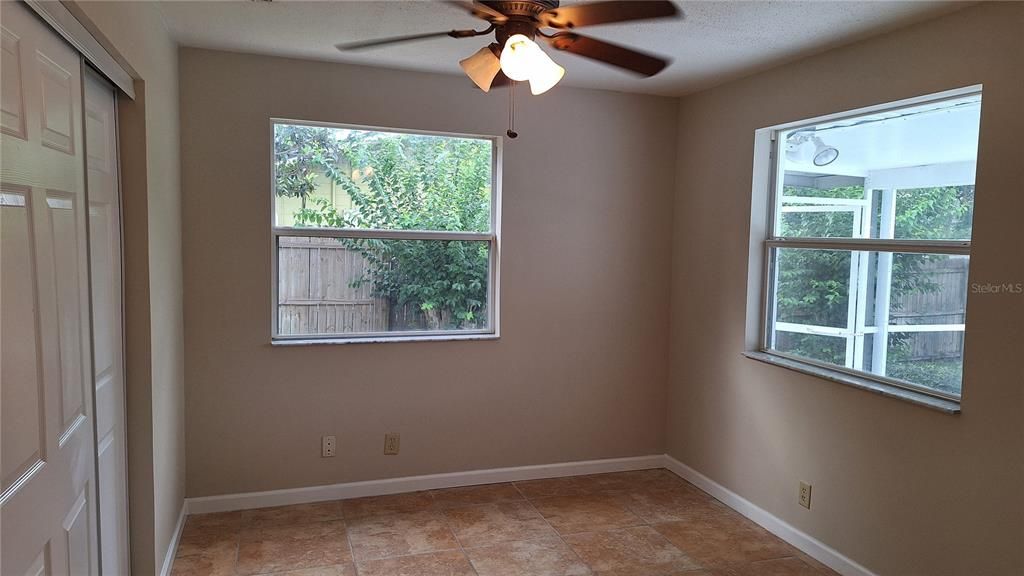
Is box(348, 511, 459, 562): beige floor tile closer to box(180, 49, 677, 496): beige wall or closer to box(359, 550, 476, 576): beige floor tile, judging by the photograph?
box(359, 550, 476, 576): beige floor tile

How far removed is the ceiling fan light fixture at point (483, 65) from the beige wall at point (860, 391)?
5.82ft

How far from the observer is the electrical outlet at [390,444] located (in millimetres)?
3689

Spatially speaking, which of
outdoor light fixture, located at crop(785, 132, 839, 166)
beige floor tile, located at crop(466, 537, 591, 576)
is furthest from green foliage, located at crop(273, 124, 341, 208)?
outdoor light fixture, located at crop(785, 132, 839, 166)

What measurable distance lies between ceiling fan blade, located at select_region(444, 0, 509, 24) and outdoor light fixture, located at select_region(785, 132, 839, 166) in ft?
6.67

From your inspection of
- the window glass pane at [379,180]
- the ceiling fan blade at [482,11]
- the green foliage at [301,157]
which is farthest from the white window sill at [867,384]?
the green foliage at [301,157]

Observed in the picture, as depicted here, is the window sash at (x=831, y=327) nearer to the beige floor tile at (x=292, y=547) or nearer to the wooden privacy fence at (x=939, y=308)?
the wooden privacy fence at (x=939, y=308)

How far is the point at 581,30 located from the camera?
271 centimetres

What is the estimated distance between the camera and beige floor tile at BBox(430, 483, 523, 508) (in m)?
3.63

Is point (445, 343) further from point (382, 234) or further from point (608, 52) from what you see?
point (608, 52)

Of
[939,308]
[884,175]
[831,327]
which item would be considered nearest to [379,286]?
[831,327]

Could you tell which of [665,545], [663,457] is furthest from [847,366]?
[663,457]

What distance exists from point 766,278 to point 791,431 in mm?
817

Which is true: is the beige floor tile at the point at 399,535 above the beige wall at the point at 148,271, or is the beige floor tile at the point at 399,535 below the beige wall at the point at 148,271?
below

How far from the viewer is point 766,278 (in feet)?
11.4
